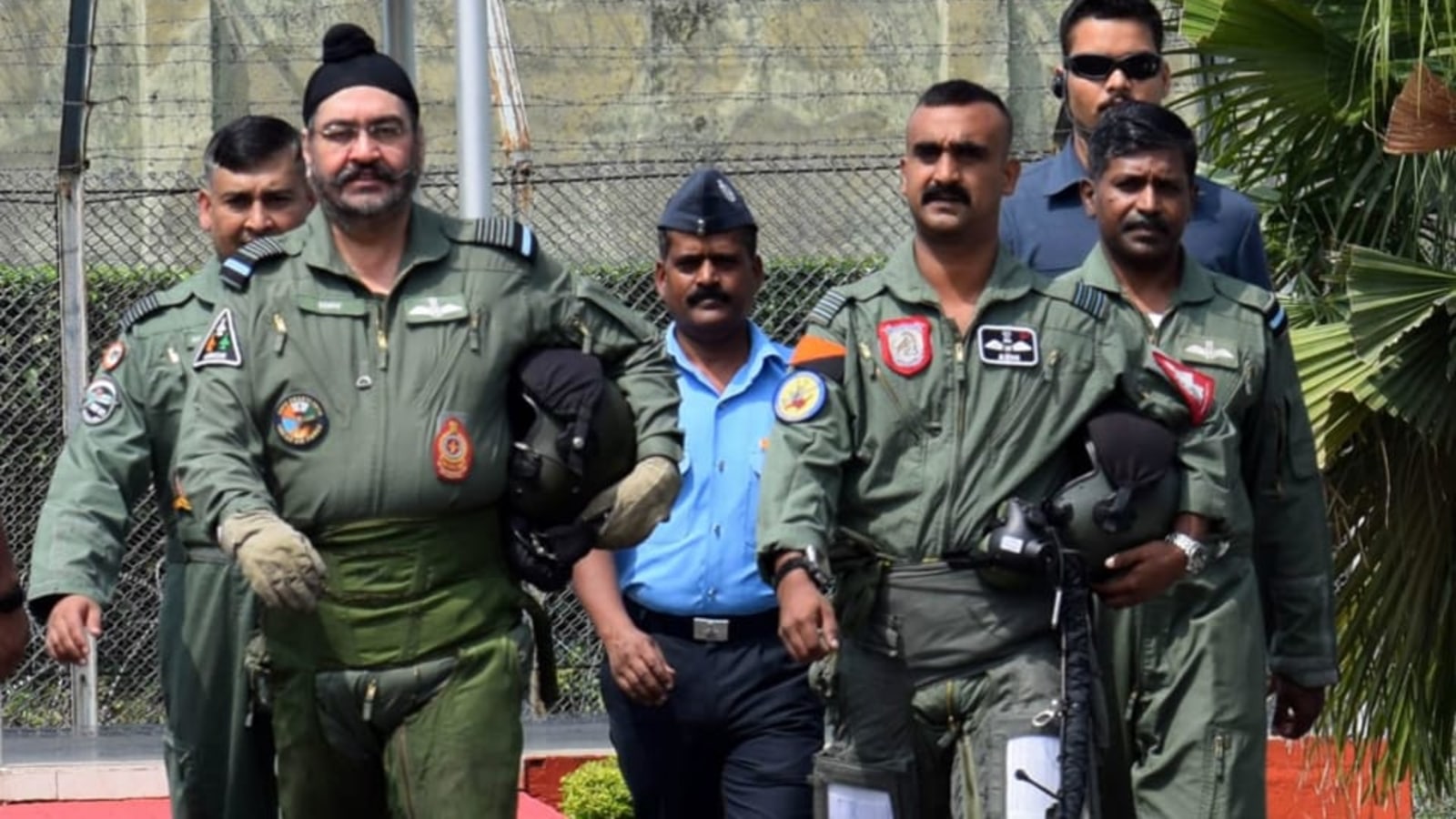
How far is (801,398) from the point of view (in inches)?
226

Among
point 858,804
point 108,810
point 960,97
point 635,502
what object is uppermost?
point 960,97

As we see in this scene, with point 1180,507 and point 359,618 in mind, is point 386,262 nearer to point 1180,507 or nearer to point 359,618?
point 359,618

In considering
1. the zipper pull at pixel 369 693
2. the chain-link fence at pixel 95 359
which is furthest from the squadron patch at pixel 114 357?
the chain-link fence at pixel 95 359

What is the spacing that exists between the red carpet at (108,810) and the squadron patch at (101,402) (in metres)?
3.04

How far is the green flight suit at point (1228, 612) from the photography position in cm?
592

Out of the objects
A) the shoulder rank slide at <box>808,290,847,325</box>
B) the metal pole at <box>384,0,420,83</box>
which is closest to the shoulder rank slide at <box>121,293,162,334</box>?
the shoulder rank slide at <box>808,290,847,325</box>

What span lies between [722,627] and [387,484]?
4.63ft

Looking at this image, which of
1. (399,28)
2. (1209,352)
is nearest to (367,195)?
(1209,352)

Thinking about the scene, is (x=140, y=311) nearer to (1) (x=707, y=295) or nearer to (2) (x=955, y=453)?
(1) (x=707, y=295)

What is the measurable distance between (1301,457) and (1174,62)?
39.7 feet

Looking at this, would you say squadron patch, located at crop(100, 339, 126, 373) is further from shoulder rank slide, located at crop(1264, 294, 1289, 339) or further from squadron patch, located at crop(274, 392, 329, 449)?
shoulder rank slide, located at crop(1264, 294, 1289, 339)

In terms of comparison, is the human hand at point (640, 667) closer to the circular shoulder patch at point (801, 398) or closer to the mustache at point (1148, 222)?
the circular shoulder patch at point (801, 398)

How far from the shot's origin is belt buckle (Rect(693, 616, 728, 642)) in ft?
21.8

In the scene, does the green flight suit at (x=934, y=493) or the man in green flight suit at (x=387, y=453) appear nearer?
the man in green flight suit at (x=387, y=453)
